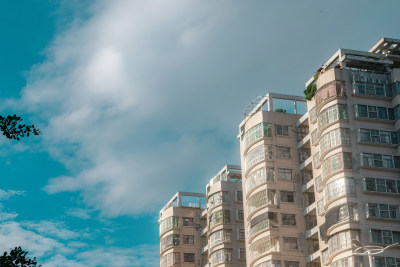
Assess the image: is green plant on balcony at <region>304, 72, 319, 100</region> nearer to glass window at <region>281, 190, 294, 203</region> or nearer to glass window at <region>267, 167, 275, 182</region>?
glass window at <region>267, 167, 275, 182</region>

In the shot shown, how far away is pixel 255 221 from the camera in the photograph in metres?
74.1

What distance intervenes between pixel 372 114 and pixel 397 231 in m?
11.2

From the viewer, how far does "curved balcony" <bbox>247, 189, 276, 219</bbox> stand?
72.9 metres

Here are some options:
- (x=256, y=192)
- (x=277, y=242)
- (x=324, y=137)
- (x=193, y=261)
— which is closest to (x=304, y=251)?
(x=277, y=242)

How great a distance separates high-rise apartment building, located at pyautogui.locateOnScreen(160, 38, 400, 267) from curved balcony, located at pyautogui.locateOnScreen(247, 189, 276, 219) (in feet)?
0.33

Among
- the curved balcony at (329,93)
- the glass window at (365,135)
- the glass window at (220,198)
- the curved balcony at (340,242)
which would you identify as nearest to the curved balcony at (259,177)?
the curved balcony at (329,93)

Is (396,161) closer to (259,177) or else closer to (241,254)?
(259,177)

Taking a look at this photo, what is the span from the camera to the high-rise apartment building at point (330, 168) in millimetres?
62719

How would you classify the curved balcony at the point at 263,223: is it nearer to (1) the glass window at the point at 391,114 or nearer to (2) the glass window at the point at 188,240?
(1) the glass window at the point at 391,114

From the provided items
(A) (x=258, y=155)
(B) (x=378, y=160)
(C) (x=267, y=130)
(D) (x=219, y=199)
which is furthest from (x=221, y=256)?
(B) (x=378, y=160)

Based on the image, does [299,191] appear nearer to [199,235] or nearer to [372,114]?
[372,114]

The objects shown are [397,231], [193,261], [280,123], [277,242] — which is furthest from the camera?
[193,261]

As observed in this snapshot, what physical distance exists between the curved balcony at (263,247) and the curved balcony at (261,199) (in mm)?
3381

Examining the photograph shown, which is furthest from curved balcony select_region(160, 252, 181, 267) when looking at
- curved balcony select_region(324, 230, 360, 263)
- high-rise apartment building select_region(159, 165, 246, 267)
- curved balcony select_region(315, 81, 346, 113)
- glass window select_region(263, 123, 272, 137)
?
curved balcony select_region(315, 81, 346, 113)
